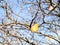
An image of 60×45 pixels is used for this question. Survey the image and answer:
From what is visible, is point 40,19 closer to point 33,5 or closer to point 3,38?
point 33,5

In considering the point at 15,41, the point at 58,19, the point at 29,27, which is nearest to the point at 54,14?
the point at 58,19

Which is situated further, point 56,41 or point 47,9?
point 56,41

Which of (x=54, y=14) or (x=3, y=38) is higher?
(x=54, y=14)

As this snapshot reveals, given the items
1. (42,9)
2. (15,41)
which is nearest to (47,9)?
(42,9)

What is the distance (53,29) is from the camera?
9.70 meters

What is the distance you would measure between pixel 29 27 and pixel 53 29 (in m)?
0.84

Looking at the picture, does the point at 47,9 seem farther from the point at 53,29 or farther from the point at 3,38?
the point at 3,38

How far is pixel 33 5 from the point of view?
941 centimetres

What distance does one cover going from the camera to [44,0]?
925 centimetres

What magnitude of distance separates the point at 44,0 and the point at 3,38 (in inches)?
78.3

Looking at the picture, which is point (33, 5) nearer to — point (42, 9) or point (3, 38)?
point (42, 9)

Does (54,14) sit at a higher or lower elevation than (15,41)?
higher

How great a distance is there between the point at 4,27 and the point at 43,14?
1.44 meters

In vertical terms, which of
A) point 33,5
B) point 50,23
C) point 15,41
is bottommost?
point 15,41
